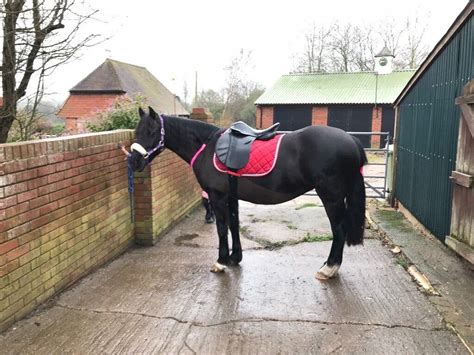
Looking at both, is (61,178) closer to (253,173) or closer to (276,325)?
(253,173)

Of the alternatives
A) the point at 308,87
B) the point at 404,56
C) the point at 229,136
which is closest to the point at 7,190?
the point at 229,136

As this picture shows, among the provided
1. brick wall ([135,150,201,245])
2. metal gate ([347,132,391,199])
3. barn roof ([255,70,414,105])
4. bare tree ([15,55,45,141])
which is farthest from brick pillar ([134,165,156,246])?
barn roof ([255,70,414,105])

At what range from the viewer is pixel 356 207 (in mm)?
3961

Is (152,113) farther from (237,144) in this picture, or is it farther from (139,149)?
(237,144)

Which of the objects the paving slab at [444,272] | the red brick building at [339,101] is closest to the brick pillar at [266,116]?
the red brick building at [339,101]

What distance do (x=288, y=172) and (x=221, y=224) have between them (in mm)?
906

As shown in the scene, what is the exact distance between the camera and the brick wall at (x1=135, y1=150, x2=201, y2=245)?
496 centimetres

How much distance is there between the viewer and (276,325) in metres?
3.02

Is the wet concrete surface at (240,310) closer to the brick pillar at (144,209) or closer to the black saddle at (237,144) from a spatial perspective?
the brick pillar at (144,209)

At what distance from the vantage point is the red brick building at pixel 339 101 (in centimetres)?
2477

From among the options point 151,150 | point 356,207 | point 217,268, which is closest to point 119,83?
point 151,150

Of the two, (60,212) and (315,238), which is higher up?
(60,212)

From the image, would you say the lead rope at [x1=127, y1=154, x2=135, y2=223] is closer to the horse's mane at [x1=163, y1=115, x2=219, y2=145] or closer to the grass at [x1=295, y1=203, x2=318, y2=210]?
the horse's mane at [x1=163, y1=115, x2=219, y2=145]

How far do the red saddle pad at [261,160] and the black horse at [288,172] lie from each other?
0.05 meters
